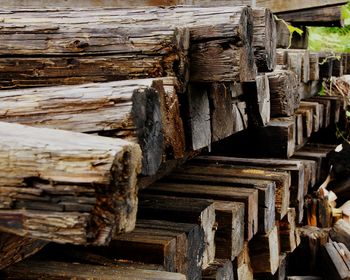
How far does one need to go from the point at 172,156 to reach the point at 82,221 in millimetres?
986

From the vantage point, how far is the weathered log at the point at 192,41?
2.58 metres

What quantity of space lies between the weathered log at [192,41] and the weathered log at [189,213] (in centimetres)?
62

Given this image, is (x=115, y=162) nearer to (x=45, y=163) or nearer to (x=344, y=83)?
(x=45, y=163)

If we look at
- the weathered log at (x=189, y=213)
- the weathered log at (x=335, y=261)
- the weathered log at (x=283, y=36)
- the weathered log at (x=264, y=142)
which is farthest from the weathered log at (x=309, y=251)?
the weathered log at (x=189, y=213)

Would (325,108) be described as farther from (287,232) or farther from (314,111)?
(287,232)

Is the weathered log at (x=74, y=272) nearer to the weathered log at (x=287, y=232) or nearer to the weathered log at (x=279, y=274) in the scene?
the weathered log at (x=279, y=274)

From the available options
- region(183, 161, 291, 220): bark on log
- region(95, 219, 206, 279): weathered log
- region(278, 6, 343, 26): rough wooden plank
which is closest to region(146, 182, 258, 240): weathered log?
region(183, 161, 291, 220): bark on log

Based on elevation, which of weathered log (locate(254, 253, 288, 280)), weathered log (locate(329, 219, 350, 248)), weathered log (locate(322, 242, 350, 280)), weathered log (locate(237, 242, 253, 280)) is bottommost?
weathered log (locate(329, 219, 350, 248))

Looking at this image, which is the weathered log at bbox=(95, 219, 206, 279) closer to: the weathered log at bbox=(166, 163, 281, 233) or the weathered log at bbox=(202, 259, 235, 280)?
the weathered log at bbox=(202, 259, 235, 280)

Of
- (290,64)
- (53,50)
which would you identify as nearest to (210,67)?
(53,50)

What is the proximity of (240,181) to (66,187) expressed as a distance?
2.37 m

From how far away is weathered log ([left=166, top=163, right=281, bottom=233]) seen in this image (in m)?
3.82

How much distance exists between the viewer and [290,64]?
198 inches

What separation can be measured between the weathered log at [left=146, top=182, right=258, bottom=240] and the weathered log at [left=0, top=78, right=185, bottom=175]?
1309 mm
